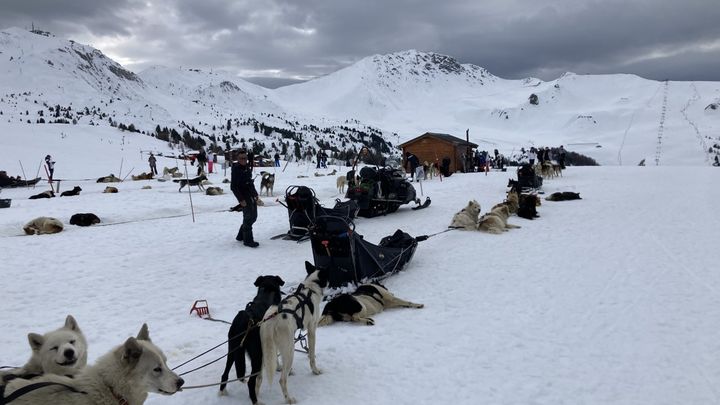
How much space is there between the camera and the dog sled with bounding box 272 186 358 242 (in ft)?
31.3

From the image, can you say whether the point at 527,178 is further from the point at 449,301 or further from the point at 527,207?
the point at 449,301

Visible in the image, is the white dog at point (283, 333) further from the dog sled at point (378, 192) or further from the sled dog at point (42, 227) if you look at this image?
the sled dog at point (42, 227)

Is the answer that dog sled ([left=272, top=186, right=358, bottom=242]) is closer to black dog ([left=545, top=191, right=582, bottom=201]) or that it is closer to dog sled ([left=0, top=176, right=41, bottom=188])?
black dog ([left=545, top=191, right=582, bottom=201])

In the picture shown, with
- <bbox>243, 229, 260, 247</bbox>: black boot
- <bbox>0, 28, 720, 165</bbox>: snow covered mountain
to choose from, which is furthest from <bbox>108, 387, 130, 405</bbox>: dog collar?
<bbox>0, 28, 720, 165</bbox>: snow covered mountain

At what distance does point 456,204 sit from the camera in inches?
619

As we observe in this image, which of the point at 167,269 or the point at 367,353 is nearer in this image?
the point at 367,353

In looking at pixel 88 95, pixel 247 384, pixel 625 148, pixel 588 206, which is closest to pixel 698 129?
pixel 625 148

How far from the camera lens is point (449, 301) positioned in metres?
6.62

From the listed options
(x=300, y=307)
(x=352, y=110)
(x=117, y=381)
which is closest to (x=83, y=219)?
(x=300, y=307)

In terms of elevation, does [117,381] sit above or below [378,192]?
below

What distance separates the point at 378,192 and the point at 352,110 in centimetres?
15864

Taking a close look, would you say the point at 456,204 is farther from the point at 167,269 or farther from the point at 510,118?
the point at 510,118

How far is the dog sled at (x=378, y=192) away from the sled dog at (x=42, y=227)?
7156mm

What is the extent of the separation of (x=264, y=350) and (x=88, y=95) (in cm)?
7033
